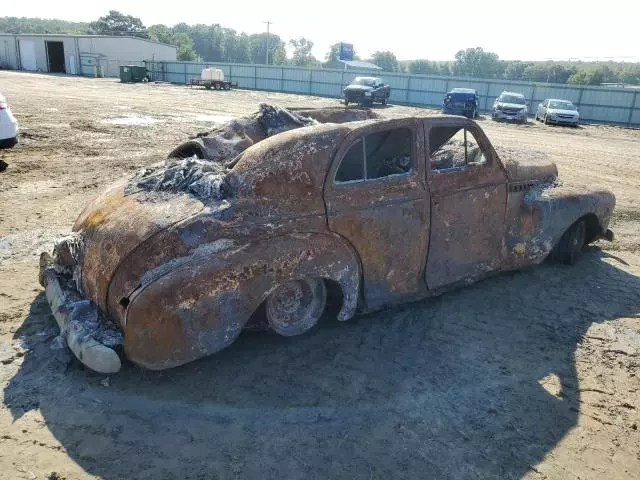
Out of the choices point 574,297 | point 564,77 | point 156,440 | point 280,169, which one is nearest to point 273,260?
point 280,169

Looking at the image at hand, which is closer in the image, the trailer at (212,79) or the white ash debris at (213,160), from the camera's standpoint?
the white ash debris at (213,160)

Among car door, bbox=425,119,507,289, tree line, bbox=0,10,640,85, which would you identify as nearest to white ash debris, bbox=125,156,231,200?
car door, bbox=425,119,507,289

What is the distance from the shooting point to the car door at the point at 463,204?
4.25 meters

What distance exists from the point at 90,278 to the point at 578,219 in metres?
4.92

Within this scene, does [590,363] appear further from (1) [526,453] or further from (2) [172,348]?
(2) [172,348]

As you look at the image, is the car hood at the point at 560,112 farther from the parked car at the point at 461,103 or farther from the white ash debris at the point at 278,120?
the white ash debris at the point at 278,120

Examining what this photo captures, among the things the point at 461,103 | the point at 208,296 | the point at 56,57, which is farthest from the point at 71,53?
the point at 208,296

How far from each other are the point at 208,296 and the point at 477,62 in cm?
10074

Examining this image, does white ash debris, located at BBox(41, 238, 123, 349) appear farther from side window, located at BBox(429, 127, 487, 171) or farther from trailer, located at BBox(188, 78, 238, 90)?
trailer, located at BBox(188, 78, 238, 90)

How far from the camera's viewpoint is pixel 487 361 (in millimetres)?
3727

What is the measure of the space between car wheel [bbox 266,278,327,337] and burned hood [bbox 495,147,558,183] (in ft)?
7.81

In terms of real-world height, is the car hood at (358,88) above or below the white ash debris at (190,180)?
above

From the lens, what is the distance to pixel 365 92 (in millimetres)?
27797

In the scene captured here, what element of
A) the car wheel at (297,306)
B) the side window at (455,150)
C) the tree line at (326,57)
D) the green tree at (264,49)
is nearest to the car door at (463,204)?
the side window at (455,150)
